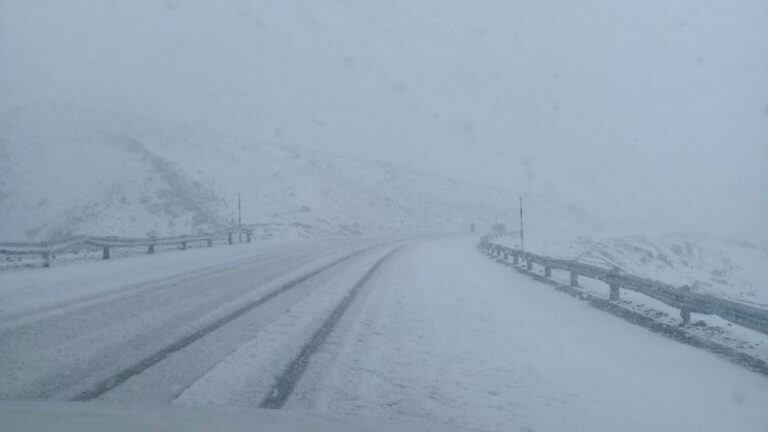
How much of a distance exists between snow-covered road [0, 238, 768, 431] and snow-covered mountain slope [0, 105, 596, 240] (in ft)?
136

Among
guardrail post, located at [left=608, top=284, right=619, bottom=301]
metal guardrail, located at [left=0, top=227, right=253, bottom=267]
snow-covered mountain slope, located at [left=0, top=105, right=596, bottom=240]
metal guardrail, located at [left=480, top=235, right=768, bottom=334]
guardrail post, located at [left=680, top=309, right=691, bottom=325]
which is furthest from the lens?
snow-covered mountain slope, located at [left=0, top=105, right=596, bottom=240]

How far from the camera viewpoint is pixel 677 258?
171 ft

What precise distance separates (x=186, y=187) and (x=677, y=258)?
41828mm

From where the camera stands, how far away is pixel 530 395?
6.54m

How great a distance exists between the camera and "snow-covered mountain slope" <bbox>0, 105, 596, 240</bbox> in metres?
54.5

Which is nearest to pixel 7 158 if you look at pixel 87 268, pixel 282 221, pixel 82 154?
pixel 82 154

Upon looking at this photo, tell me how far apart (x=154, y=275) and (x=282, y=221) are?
42.8m

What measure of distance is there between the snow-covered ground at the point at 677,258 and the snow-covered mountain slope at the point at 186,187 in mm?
23380

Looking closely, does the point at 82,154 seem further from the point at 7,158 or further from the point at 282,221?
the point at 282,221

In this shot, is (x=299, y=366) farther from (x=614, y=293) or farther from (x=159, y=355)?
(x=614, y=293)

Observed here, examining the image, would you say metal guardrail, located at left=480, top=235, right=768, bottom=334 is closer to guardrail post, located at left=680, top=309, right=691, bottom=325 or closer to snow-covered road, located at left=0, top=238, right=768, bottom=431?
guardrail post, located at left=680, top=309, right=691, bottom=325

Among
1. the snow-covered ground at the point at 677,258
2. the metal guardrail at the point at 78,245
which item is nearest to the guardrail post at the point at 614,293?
the metal guardrail at the point at 78,245

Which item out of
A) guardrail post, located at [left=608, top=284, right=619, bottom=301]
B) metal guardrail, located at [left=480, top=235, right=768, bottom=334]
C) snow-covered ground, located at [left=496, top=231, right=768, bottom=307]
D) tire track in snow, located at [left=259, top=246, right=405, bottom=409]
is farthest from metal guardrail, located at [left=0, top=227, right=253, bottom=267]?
snow-covered ground, located at [left=496, top=231, right=768, bottom=307]

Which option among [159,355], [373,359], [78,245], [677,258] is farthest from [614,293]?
[677,258]
